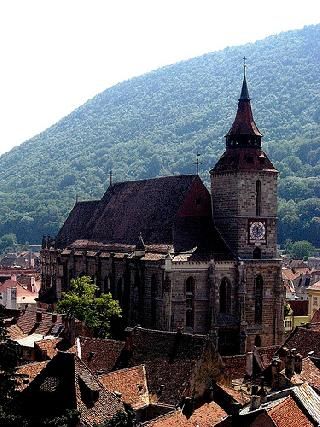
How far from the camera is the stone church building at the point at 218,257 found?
81375 millimetres

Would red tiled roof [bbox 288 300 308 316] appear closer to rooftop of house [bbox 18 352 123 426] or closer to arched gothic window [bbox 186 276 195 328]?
arched gothic window [bbox 186 276 195 328]

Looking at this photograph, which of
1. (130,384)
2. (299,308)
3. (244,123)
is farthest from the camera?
(299,308)

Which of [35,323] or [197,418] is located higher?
[35,323]

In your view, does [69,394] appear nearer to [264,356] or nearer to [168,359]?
[168,359]

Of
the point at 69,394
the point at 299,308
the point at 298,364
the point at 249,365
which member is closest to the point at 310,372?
the point at 298,364

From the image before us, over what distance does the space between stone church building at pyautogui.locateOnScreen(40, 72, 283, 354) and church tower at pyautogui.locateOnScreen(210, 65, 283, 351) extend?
9cm

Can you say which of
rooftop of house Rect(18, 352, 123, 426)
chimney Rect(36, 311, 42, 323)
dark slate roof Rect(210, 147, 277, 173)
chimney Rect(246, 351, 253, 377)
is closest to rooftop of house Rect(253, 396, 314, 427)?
rooftop of house Rect(18, 352, 123, 426)

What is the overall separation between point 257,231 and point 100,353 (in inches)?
1137

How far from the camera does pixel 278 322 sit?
280 feet

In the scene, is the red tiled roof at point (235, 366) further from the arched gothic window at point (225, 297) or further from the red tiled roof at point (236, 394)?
the arched gothic window at point (225, 297)

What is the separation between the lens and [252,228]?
8438 centimetres

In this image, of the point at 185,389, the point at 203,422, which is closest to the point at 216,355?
the point at 185,389

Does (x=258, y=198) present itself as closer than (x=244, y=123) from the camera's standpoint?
Yes

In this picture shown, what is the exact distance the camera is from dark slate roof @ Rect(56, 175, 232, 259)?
84562 millimetres
